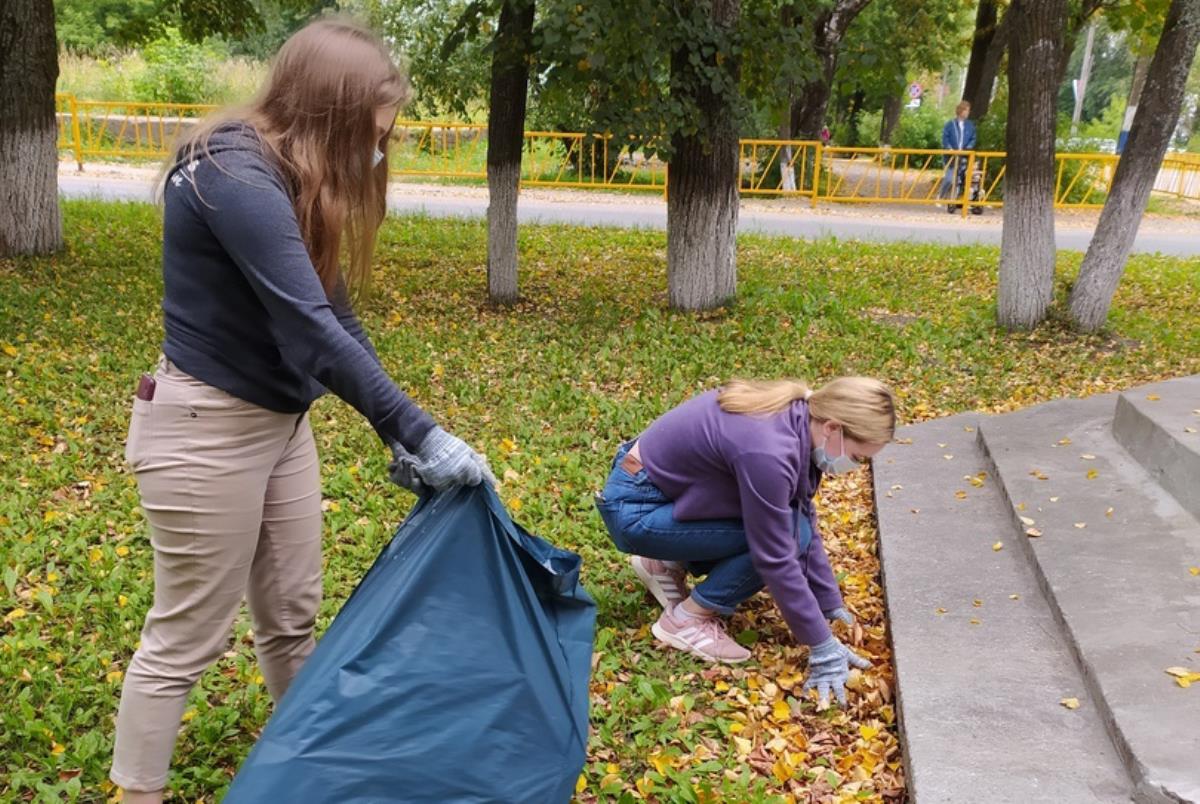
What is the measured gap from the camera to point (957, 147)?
58.2ft

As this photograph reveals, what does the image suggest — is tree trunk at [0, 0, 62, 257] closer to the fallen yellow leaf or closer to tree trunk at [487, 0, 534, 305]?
A: tree trunk at [487, 0, 534, 305]

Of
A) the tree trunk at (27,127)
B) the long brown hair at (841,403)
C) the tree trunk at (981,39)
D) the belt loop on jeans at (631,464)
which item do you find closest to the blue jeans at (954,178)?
the tree trunk at (981,39)

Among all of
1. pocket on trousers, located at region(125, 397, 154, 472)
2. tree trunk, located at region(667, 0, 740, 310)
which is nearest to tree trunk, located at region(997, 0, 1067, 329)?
tree trunk, located at region(667, 0, 740, 310)

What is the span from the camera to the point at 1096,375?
6.96 meters

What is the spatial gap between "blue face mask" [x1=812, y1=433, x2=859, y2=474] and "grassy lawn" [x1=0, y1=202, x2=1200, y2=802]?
0.71 metres

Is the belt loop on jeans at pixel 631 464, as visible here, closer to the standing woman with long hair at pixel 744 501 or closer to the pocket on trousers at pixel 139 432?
the standing woman with long hair at pixel 744 501

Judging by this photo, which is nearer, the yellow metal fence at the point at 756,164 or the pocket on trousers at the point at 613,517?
the pocket on trousers at the point at 613,517

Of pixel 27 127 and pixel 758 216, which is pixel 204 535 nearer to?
pixel 27 127

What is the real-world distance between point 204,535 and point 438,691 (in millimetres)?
579

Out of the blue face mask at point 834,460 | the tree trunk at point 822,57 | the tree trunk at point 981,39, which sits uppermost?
the tree trunk at point 981,39

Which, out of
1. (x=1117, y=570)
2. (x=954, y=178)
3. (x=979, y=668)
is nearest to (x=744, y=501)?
(x=979, y=668)

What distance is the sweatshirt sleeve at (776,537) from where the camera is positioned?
3.12 m

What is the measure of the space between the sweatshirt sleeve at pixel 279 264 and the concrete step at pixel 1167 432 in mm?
3283

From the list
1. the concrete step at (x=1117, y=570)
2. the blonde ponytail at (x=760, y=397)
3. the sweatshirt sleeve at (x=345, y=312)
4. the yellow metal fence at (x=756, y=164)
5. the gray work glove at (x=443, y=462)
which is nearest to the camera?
the gray work glove at (x=443, y=462)
